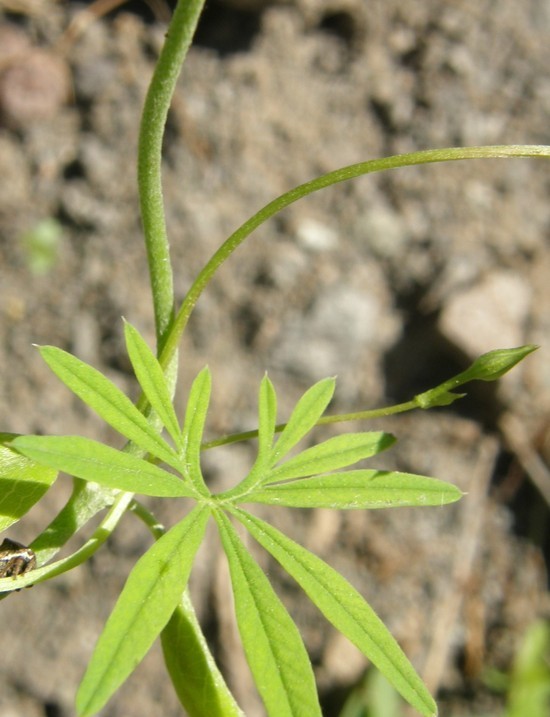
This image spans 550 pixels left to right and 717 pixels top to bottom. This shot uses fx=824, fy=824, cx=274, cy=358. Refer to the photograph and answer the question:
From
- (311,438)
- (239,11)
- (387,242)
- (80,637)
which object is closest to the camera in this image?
(80,637)

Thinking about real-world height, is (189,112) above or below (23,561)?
above

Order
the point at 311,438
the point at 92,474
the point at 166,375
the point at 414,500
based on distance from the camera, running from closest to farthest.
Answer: the point at 92,474, the point at 414,500, the point at 166,375, the point at 311,438

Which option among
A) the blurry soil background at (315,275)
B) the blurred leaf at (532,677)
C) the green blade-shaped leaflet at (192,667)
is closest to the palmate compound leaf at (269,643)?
the green blade-shaped leaflet at (192,667)

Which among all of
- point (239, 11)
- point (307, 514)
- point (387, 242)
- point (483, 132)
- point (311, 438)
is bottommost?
point (307, 514)

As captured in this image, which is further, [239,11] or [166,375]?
[239,11]

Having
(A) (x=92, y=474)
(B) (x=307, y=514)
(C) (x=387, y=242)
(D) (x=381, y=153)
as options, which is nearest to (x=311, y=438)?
(B) (x=307, y=514)

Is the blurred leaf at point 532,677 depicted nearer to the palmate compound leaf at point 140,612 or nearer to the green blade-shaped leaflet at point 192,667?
the green blade-shaped leaflet at point 192,667

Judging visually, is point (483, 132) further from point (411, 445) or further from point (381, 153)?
point (411, 445)
